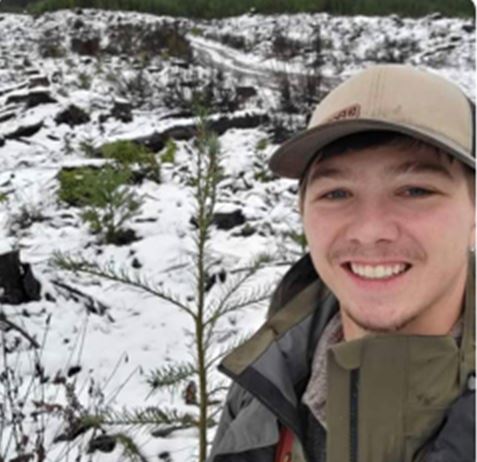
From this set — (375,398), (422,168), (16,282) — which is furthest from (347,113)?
(16,282)

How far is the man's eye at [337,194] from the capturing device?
4.44ft

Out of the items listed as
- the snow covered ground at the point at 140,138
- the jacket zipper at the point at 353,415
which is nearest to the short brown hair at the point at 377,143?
the jacket zipper at the point at 353,415

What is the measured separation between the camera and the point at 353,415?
4.07 feet

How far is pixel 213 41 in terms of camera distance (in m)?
19.0

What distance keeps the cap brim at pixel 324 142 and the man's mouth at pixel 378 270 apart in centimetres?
23

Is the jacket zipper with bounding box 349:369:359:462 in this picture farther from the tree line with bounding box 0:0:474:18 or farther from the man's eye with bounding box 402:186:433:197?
the tree line with bounding box 0:0:474:18

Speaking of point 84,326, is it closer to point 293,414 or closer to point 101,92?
point 293,414

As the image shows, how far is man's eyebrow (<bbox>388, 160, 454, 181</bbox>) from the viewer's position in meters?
1.28

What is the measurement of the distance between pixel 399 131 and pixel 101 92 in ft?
36.3

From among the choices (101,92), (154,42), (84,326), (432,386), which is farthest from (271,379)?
(154,42)

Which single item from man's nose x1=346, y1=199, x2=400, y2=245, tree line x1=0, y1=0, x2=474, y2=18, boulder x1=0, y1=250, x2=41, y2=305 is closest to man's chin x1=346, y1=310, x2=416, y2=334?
man's nose x1=346, y1=199, x2=400, y2=245

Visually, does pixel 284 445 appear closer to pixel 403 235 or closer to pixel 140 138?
pixel 403 235

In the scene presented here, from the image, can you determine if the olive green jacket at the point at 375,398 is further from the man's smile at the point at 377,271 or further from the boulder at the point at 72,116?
the boulder at the point at 72,116

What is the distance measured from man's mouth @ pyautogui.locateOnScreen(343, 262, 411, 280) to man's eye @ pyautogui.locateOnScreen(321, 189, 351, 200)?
13 cm
